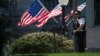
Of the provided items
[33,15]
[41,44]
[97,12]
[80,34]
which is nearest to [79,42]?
[80,34]

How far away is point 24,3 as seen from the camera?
5278 centimetres

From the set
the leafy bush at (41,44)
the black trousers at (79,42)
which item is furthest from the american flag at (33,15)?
the black trousers at (79,42)

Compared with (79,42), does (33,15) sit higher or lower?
higher

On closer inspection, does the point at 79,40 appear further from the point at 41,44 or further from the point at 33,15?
the point at 33,15

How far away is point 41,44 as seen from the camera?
1997cm

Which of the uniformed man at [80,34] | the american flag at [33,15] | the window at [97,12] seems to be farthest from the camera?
the american flag at [33,15]

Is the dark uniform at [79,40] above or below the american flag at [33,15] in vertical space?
below

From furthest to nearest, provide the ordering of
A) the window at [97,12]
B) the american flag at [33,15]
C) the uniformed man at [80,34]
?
the american flag at [33,15], the window at [97,12], the uniformed man at [80,34]

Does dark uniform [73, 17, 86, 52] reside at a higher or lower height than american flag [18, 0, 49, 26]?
lower

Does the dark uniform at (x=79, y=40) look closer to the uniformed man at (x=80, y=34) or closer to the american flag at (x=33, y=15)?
the uniformed man at (x=80, y=34)

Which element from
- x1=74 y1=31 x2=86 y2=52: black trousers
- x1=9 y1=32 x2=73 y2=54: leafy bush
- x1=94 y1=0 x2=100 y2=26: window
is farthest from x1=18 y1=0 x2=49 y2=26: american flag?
x1=74 y1=31 x2=86 y2=52: black trousers

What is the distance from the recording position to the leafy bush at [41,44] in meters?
19.7

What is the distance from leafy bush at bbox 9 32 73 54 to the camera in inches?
776

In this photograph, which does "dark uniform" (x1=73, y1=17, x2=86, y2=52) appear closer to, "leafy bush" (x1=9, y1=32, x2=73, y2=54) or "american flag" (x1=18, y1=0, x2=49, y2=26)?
"leafy bush" (x1=9, y1=32, x2=73, y2=54)
